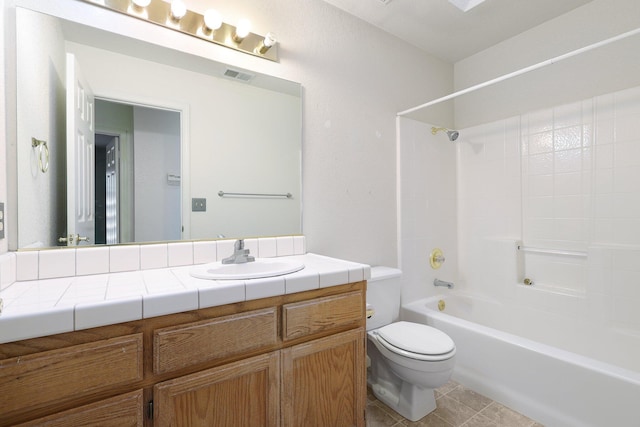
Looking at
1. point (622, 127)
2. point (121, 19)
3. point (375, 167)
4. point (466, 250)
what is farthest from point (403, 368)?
point (121, 19)

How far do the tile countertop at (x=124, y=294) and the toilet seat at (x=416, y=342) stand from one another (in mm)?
525

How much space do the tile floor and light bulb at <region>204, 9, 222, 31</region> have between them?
215 cm

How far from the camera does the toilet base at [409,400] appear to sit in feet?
5.25

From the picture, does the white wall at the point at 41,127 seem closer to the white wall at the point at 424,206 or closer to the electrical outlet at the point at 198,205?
the electrical outlet at the point at 198,205

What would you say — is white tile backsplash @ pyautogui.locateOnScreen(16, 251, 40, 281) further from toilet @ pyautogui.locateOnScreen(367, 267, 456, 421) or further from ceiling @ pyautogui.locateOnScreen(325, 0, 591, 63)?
ceiling @ pyautogui.locateOnScreen(325, 0, 591, 63)

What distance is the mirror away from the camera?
1144 millimetres

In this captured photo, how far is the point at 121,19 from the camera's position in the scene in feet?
4.24

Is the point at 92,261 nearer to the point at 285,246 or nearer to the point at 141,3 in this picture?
the point at 285,246

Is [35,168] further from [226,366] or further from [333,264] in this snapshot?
[333,264]

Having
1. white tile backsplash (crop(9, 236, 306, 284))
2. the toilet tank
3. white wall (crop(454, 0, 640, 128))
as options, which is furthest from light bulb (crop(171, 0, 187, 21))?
white wall (crop(454, 0, 640, 128))

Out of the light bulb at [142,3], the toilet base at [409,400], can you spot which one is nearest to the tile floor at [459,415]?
the toilet base at [409,400]

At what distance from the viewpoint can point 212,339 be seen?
944mm

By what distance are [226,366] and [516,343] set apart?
1.53 metres

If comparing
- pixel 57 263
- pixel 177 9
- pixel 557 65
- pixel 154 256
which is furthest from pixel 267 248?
pixel 557 65
